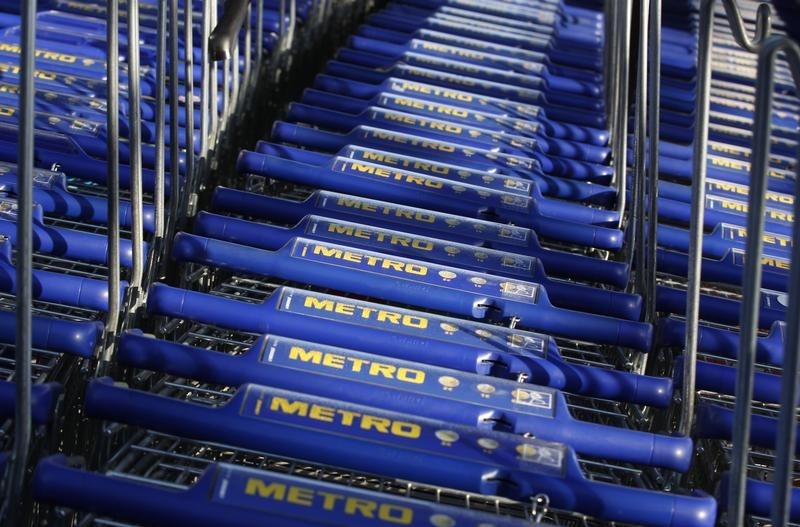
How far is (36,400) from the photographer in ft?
6.84

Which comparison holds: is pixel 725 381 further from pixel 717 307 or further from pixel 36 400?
pixel 36 400

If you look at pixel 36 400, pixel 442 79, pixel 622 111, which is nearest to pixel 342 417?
pixel 36 400

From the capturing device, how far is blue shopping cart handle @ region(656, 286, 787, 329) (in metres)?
3.00

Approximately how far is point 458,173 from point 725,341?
3.52 ft

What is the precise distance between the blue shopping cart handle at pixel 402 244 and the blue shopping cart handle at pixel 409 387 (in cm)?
57

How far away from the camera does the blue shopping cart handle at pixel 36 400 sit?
82.2 inches

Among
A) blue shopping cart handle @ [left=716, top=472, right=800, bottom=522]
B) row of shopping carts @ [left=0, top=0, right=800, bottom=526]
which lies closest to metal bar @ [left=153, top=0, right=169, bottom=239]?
row of shopping carts @ [left=0, top=0, right=800, bottom=526]

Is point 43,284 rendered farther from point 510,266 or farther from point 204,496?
point 510,266

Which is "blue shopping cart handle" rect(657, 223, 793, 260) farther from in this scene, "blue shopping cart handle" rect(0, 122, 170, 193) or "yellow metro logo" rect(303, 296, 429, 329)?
→ "blue shopping cart handle" rect(0, 122, 170, 193)

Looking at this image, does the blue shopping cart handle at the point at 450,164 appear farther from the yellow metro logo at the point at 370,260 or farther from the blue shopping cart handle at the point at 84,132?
the yellow metro logo at the point at 370,260

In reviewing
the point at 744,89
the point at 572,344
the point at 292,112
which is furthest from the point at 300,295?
the point at 744,89

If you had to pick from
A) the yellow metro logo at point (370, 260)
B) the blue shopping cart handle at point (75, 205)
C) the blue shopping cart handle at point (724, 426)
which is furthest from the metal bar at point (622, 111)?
the blue shopping cart handle at point (75, 205)

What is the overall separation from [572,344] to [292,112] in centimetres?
134

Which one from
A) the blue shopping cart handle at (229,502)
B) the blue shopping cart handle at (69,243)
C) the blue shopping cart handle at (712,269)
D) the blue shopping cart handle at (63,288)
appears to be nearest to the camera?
the blue shopping cart handle at (229,502)
